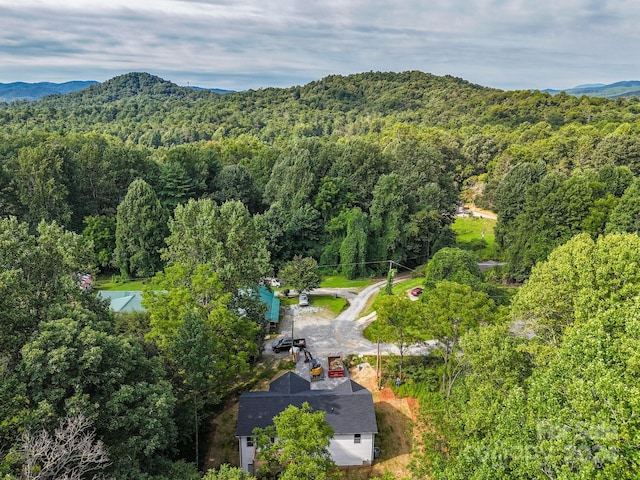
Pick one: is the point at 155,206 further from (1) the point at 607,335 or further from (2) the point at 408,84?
(2) the point at 408,84

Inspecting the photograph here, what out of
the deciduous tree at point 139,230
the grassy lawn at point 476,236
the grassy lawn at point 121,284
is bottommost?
the grassy lawn at point 121,284

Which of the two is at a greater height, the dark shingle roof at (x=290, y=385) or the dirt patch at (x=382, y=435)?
the dark shingle roof at (x=290, y=385)

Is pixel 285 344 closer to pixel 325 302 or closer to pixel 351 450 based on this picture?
pixel 325 302

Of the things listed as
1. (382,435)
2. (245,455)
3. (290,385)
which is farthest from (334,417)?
(245,455)

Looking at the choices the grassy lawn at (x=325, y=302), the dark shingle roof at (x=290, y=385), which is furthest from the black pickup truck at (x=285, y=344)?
the grassy lawn at (x=325, y=302)

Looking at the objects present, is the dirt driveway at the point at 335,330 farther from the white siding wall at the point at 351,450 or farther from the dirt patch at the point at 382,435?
the white siding wall at the point at 351,450

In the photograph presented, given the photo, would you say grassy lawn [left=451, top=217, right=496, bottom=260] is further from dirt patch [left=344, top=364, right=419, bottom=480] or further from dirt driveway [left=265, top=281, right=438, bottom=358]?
dirt patch [left=344, top=364, right=419, bottom=480]

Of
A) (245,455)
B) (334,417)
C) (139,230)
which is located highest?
(139,230)

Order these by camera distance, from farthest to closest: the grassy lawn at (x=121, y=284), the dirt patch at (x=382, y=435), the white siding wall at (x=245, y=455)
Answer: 1. the grassy lawn at (x=121, y=284)
2. the dirt patch at (x=382, y=435)
3. the white siding wall at (x=245, y=455)

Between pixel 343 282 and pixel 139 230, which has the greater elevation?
Answer: pixel 139 230
